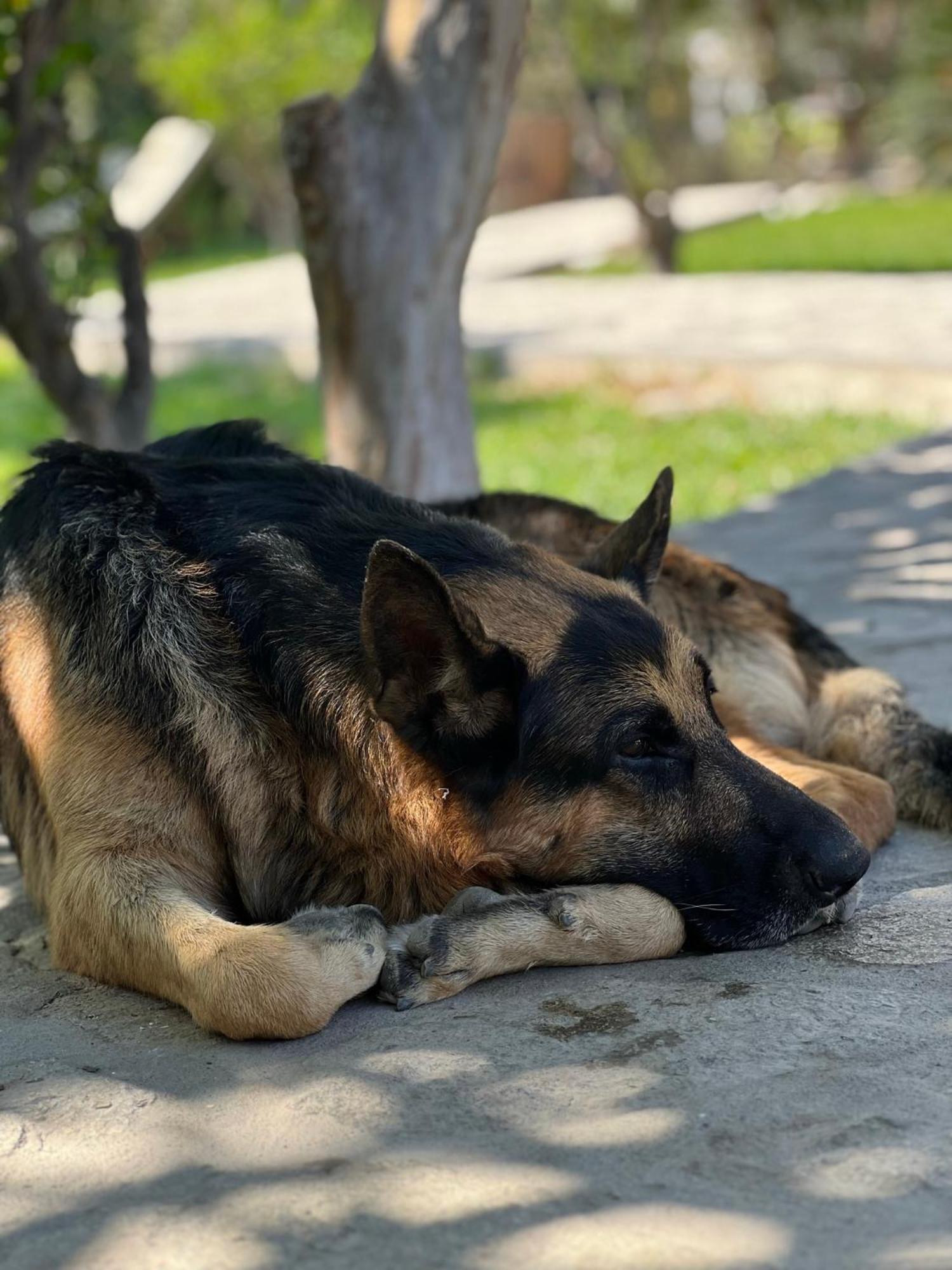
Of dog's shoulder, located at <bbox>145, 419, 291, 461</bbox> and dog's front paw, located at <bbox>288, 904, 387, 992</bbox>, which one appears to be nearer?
dog's front paw, located at <bbox>288, 904, 387, 992</bbox>

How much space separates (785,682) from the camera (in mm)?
5082

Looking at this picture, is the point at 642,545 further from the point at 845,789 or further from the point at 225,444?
the point at 225,444

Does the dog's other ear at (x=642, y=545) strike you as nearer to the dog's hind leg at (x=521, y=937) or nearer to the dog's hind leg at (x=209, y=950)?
the dog's hind leg at (x=521, y=937)

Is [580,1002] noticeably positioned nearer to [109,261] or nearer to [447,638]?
[447,638]

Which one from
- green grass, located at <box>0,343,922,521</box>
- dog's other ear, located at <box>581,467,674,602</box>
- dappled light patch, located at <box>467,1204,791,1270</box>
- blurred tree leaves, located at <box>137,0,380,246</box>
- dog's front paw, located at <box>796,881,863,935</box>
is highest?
blurred tree leaves, located at <box>137,0,380,246</box>

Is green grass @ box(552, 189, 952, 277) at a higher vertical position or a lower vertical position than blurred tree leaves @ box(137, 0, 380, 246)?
lower

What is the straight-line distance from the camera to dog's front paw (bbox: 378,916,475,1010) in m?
3.63

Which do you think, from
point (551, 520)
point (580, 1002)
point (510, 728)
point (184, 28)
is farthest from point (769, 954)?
point (184, 28)

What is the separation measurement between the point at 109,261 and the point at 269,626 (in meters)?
5.17

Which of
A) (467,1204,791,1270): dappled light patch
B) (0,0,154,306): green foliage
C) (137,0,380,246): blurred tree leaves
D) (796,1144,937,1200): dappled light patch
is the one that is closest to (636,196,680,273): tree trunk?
(0,0,154,306): green foliage

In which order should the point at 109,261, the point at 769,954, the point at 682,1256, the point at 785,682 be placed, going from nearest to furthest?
the point at 682,1256, the point at 769,954, the point at 785,682, the point at 109,261

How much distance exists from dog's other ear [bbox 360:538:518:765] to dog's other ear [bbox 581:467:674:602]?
0.81m

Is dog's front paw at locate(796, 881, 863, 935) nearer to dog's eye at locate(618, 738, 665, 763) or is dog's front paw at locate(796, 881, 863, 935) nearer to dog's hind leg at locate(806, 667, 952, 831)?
dog's eye at locate(618, 738, 665, 763)

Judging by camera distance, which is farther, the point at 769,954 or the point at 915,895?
the point at 915,895
